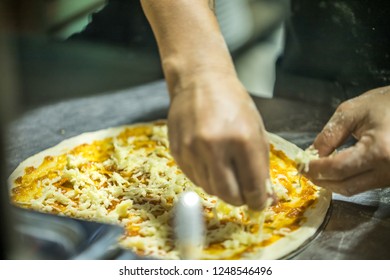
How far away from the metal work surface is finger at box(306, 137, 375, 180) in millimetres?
112

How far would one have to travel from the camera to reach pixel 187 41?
92cm

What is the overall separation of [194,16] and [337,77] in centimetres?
71

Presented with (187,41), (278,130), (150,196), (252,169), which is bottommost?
(278,130)

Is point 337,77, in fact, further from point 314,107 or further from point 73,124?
point 73,124

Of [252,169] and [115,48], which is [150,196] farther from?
[115,48]

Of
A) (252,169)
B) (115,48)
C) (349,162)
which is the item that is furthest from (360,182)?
(115,48)

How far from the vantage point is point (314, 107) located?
5.00ft

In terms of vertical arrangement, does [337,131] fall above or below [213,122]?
below

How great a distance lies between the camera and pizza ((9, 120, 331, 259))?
3.01 feet

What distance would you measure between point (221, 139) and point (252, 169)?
0.23ft

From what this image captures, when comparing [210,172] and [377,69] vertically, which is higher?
[210,172]

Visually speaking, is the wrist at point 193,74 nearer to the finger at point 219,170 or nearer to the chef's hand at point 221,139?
the chef's hand at point 221,139
